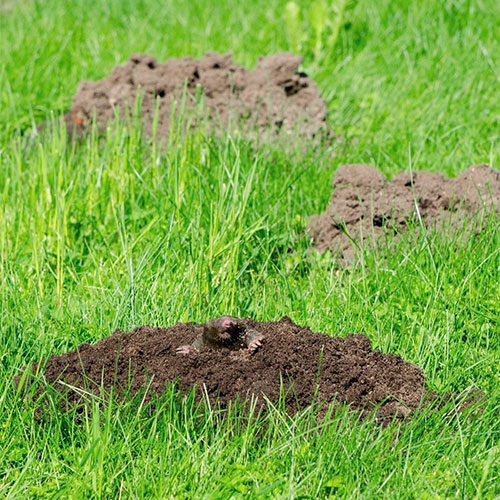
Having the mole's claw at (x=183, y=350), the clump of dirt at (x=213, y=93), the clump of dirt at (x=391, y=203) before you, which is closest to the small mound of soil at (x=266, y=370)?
the mole's claw at (x=183, y=350)

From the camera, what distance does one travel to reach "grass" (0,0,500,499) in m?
2.78

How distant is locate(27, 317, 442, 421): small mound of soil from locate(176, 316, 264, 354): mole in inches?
1.0

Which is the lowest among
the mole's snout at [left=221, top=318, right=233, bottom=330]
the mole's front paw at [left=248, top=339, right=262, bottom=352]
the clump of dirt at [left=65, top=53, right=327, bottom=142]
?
the mole's front paw at [left=248, top=339, right=262, bottom=352]

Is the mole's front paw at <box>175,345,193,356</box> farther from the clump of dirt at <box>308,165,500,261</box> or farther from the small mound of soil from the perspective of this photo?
the clump of dirt at <box>308,165,500,261</box>

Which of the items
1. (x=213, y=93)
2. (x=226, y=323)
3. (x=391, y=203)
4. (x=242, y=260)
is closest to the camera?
(x=226, y=323)

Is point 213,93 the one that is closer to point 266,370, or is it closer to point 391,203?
point 391,203

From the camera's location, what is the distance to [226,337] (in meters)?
3.14

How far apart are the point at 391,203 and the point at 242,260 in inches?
32.2

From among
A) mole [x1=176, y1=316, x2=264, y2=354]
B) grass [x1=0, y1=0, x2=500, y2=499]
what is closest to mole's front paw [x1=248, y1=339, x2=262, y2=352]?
mole [x1=176, y1=316, x2=264, y2=354]

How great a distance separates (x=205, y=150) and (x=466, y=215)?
148 centimetres

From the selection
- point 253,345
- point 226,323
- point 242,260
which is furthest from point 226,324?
point 242,260

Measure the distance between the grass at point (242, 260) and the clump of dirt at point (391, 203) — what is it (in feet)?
0.52

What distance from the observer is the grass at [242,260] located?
2779mm

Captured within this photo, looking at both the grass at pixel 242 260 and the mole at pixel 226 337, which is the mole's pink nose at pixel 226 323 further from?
the grass at pixel 242 260
